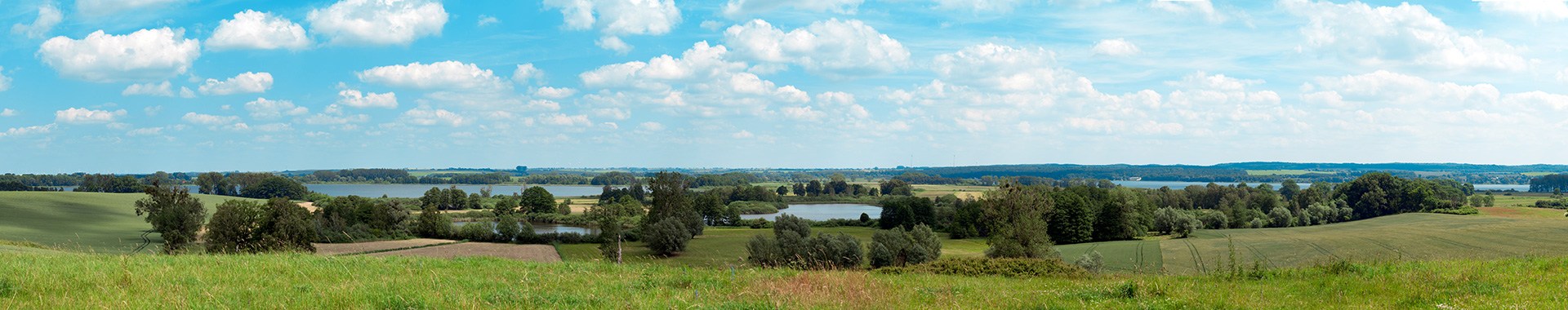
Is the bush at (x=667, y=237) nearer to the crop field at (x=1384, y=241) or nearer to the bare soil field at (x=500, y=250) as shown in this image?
the bare soil field at (x=500, y=250)

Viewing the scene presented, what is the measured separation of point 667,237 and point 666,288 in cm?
4458

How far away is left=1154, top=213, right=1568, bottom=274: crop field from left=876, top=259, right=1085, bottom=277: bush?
83.4 feet

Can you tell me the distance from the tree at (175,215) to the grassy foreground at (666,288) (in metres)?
40.4

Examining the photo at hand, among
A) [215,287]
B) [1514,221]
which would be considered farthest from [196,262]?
[1514,221]

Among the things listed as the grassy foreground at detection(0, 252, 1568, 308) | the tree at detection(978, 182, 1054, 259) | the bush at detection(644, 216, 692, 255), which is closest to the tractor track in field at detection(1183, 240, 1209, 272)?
the tree at detection(978, 182, 1054, 259)

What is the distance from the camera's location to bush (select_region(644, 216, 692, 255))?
5384 centimetres

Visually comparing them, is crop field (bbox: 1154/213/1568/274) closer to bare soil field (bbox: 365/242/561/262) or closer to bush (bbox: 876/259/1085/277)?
bush (bbox: 876/259/1085/277)

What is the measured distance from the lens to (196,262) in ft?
40.1

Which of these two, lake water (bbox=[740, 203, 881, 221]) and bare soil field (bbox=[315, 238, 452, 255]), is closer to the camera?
bare soil field (bbox=[315, 238, 452, 255])

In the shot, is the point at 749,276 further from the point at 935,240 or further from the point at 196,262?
the point at 935,240

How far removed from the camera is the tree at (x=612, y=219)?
5464 cm

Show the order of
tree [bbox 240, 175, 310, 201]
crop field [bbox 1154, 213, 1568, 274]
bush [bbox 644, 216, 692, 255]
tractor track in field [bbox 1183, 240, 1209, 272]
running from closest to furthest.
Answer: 1. crop field [bbox 1154, 213, 1568, 274]
2. tractor track in field [bbox 1183, 240, 1209, 272]
3. bush [bbox 644, 216, 692, 255]
4. tree [bbox 240, 175, 310, 201]

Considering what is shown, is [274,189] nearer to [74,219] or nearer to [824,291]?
[74,219]

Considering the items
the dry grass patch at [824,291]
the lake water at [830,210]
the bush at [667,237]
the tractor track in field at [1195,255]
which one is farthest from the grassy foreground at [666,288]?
the lake water at [830,210]
